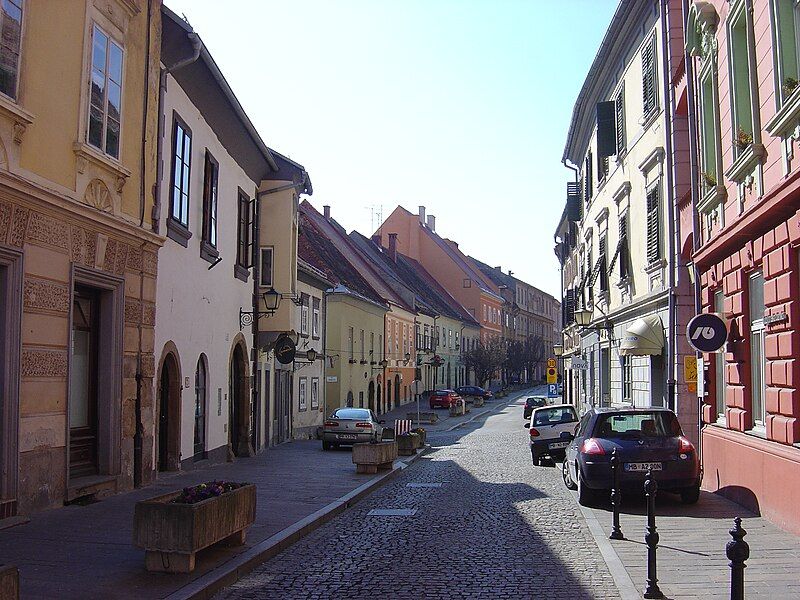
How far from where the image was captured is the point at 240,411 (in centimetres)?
2358

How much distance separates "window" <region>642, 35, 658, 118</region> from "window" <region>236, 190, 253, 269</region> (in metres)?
10.2

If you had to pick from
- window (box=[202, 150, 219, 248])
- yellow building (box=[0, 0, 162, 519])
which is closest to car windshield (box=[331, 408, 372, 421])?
window (box=[202, 150, 219, 248])

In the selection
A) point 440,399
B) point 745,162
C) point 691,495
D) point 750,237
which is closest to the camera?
point 745,162

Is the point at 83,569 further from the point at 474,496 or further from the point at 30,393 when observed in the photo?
the point at 474,496

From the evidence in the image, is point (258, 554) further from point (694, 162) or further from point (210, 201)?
point (210, 201)

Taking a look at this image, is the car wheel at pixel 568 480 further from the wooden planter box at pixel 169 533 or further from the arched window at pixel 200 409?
the wooden planter box at pixel 169 533

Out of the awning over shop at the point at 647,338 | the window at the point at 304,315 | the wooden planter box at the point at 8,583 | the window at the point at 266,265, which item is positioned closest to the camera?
the wooden planter box at the point at 8,583

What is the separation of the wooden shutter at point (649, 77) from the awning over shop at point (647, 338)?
4846 mm

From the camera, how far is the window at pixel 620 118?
24297mm

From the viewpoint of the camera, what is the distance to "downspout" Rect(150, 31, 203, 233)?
14.9 meters

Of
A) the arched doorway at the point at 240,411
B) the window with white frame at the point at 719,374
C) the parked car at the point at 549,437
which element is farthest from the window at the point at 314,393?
the window with white frame at the point at 719,374

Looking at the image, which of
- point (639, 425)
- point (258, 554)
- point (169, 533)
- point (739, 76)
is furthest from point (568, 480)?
point (169, 533)

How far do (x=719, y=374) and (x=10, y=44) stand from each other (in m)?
11.8

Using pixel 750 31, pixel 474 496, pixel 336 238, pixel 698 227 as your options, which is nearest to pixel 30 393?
pixel 474 496
